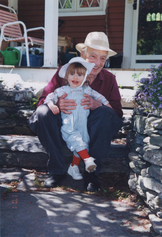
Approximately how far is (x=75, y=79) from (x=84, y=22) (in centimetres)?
490

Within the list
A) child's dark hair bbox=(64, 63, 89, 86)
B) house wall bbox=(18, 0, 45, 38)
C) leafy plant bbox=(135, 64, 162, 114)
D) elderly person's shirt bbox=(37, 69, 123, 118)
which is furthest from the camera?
house wall bbox=(18, 0, 45, 38)

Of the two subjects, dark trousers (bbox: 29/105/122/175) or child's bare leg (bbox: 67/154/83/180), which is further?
child's bare leg (bbox: 67/154/83/180)

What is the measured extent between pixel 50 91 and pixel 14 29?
3.41 meters

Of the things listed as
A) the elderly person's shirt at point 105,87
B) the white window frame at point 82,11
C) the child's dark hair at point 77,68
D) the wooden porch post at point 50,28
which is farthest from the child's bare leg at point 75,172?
the white window frame at point 82,11

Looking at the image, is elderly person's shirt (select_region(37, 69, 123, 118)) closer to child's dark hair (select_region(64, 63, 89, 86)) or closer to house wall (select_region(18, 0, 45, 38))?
child's dark hair (select_region(64, 63, 89, 86))

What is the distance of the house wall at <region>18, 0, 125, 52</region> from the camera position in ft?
21.8

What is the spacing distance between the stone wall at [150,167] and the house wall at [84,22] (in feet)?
15.4

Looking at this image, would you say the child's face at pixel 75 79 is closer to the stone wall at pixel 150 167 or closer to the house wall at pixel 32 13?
the stone wall at pixel 150 167

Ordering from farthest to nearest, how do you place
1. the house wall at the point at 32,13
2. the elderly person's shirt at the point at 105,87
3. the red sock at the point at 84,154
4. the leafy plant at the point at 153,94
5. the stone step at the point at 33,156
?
the house wall at the point at 32,13, the stone step at the point at 33,156, the elderly person's shirt at the point at 105,87, the red sock at the point at 84,154, the leafy plant at the point at 153,94

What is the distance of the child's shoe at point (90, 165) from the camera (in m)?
2.24

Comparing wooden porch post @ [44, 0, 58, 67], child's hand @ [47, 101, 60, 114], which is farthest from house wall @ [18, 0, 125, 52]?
child's hand @ [47, 101, 60, 114]

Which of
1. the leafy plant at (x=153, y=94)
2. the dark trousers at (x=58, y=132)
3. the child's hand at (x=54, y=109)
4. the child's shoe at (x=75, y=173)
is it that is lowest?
the child's shoe at (x=75, y=173)

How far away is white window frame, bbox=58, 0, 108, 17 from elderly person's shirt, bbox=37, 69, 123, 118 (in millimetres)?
4516

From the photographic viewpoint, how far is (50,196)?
2.20 metres
